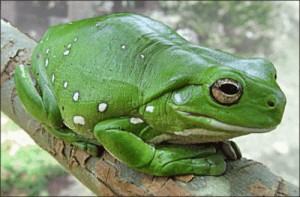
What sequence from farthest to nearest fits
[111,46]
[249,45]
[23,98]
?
1. [249,45]
2. [23,98]
3. [111,46]

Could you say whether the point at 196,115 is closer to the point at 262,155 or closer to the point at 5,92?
the point at 5,92

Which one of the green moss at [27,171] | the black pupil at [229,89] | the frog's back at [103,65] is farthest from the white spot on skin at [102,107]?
the green moss at [27,171]

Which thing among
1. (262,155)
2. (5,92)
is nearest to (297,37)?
(262,155)

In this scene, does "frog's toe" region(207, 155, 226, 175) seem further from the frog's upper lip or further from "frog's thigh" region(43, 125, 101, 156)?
"frog's thigh" region(43, 125, 101, 156)

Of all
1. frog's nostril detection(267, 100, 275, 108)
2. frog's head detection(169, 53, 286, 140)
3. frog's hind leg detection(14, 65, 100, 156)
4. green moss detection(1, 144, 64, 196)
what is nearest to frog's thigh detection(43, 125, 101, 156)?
frog's hind leg detection(14, 65, 100, 156)

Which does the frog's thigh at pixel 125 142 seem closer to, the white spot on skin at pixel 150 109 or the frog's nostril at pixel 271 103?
the white spot on skin at pixel 150 109

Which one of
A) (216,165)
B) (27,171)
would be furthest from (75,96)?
(27,171)
